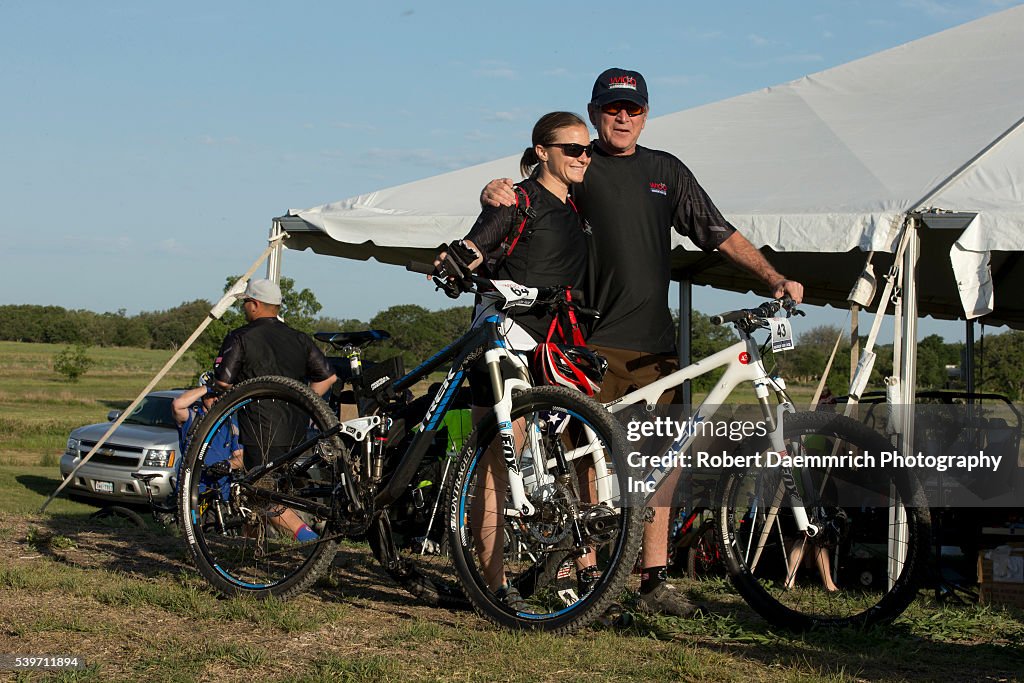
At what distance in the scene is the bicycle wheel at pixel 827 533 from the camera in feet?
12.8

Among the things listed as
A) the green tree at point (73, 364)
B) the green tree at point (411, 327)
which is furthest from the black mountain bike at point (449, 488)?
the green tree at point (73, 364)

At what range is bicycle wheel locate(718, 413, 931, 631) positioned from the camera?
3.91 metres

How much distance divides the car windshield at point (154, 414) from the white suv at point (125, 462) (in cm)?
13

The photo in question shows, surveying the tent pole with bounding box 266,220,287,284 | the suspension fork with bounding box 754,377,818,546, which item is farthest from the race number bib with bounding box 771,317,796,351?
the tent pole with bounding box 266,220,287,284

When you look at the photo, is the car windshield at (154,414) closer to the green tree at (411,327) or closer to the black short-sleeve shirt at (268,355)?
the black short-sleeve shirt at (268,355)

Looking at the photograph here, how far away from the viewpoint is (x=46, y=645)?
12.5 feet

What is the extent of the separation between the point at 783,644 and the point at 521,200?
1.88m

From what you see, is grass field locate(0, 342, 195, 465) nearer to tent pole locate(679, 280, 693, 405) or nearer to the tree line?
the tree line

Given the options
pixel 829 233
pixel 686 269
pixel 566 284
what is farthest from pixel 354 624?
pixel 686 269

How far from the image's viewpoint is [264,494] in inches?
184

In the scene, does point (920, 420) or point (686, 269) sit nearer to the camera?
point (920, 420)

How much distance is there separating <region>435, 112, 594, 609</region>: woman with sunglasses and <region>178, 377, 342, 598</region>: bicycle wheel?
0.71 metres

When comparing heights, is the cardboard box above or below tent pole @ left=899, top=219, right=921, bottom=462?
below

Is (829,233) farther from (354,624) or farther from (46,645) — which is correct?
(46,645)
